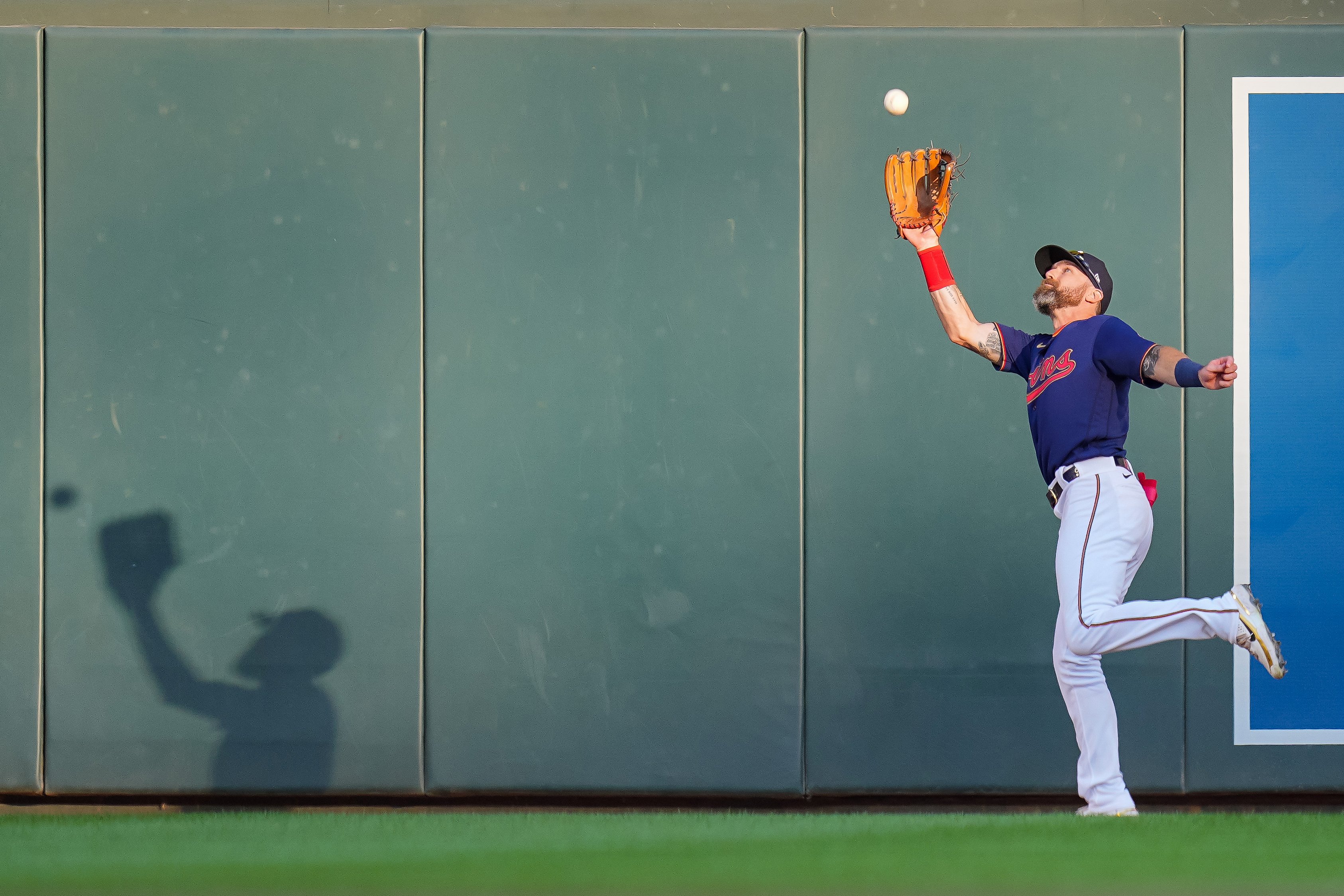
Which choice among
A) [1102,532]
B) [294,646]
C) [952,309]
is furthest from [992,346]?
[294,646]

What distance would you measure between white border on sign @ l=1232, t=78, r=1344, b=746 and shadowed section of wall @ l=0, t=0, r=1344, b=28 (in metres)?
0.30

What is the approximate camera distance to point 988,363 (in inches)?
147

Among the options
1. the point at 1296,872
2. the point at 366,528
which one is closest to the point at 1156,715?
the point at 1296,872

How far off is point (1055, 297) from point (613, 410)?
5.03 feet

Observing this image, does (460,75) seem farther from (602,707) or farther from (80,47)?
(602,707)

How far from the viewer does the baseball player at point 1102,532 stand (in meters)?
2.73

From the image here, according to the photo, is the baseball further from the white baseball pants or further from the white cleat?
the white cleat

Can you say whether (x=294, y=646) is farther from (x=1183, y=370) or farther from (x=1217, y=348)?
(x=1217, y=348)

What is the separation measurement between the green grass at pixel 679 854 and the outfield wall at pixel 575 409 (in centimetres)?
99

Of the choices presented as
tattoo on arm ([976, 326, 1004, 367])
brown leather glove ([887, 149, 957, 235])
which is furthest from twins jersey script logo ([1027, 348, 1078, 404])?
brown leather glove ([887, 149, 957, 235])

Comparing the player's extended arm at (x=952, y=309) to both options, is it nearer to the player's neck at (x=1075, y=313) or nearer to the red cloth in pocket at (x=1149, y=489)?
the player's neck at (x=1075, y=313)

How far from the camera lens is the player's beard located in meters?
3.13

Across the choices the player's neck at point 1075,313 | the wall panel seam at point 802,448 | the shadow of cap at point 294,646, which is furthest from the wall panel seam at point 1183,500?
the shadow of cap at point 294,646

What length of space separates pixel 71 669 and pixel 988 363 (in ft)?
11.4
